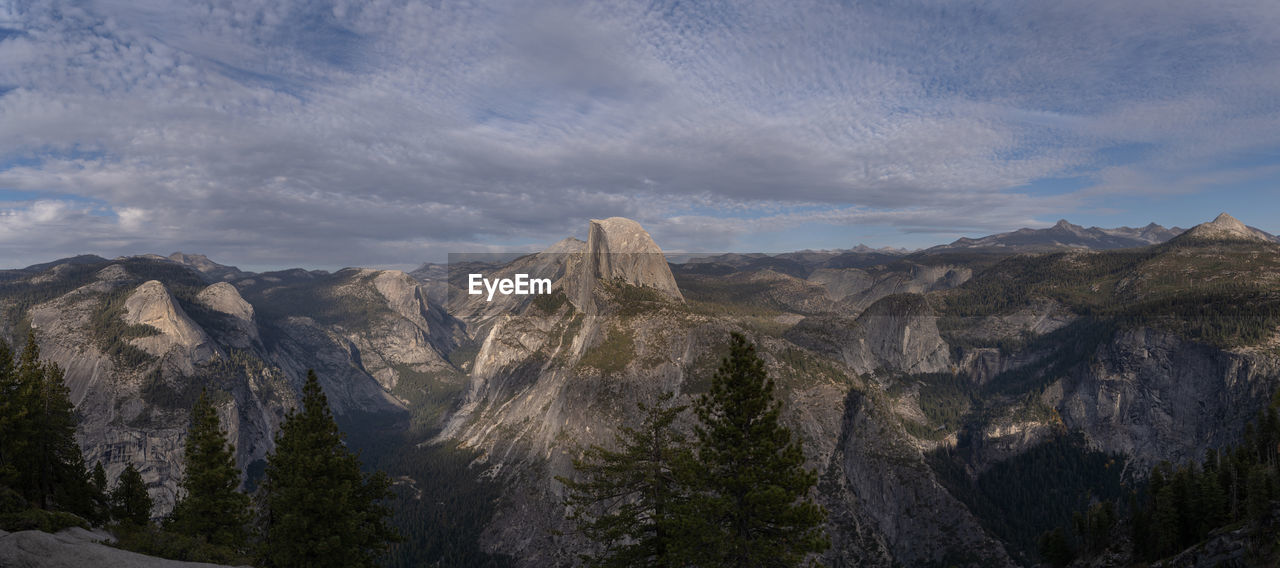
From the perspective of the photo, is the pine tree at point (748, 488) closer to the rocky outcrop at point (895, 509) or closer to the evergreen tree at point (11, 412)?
the evergreen tree at point (11, 412)

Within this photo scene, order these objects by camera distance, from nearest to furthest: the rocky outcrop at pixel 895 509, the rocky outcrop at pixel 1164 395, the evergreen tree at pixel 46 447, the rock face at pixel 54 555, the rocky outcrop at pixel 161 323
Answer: the rock face at pixel 54 555, the evergreen tree at pixel 46 447, the rocky outcrop at pixel 895 509, the rocky outcrop at pixel 1164 395, the rocky outcrop at pixel 161 323

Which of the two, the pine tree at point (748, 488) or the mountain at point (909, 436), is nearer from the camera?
the pine tree at point (748, 488)

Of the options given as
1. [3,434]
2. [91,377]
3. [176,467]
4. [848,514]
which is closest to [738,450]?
[3,434]

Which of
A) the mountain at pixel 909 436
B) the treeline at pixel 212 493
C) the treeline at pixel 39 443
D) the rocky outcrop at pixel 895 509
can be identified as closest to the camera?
the treeline at pixel 212 493

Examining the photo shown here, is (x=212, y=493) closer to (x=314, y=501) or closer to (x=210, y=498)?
(x=210, y=498)

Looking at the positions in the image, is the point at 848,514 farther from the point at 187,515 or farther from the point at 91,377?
the point at 91,377

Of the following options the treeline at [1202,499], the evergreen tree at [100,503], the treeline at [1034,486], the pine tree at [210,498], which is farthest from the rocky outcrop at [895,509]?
the evergreen tree at [100,503]
